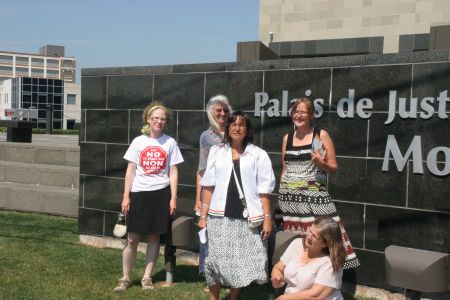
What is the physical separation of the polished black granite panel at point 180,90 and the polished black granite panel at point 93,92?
3.08 feet

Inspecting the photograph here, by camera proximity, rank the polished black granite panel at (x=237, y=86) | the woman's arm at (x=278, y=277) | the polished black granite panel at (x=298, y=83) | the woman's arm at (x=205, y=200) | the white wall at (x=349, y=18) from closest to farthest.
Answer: the woman's arm at (x=278, y=277) → the woman's arm at (x=205, y=200) → the polished black granite panel at (x=298, y=83) → the polished black granite panel at (x=237, y=86) → the white wall at (x=349, y=18)

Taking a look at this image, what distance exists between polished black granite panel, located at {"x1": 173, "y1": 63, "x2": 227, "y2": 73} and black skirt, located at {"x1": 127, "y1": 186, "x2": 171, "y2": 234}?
1.79 m

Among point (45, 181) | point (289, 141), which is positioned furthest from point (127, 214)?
point (45, 181)

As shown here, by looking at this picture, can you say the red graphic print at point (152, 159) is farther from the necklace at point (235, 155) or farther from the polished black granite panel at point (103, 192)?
the polished black granite panel at point (103, 192)

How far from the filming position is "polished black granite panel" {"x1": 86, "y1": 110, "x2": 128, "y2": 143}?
7961mm

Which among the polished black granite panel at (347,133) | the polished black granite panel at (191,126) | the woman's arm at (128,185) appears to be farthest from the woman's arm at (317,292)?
the polished black granite panel at (191,126)

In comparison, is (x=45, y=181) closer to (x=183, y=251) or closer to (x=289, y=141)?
(x=183, y=251)

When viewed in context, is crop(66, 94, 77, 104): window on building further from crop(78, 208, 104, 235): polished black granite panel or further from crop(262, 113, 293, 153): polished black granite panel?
crop(262, 113, 293, 153): polished black granite panel

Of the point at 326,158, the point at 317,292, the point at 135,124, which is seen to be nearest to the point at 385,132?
the point at 326,158

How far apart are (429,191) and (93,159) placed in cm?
466

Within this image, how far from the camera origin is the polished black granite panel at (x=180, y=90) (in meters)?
7.21

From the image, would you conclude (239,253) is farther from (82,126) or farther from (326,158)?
(82,126)

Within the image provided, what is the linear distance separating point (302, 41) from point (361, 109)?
484 inches

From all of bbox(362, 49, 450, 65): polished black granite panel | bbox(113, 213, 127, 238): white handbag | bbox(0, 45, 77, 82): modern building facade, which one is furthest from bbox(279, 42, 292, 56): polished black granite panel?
bbox(0, 45, 77, 82): modern building facade
